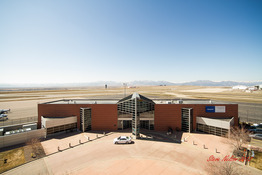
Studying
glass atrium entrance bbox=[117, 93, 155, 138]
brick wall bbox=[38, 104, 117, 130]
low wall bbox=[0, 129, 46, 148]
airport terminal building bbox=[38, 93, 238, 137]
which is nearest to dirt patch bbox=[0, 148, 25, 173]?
low wall bbox=[0, 129, 46, 148]

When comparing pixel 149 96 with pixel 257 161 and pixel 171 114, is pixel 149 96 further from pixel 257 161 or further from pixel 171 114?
pixel 257 161

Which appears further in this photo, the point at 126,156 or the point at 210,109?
the point at 210,109

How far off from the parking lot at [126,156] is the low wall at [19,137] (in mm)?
3469

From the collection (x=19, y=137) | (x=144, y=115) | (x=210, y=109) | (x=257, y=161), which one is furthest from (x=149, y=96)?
(x=19, y=137)

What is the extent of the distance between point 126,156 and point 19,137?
24415 millimetres

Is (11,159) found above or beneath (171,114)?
beneath

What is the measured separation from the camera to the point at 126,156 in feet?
64.3

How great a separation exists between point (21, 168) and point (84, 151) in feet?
29.2

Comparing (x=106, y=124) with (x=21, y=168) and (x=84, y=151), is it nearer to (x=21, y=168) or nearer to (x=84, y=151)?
(x=84, y=151)

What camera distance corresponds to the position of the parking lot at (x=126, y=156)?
16516mm

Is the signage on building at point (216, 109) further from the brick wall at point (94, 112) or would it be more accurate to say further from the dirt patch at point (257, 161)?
the brick wall at point (94, 112)

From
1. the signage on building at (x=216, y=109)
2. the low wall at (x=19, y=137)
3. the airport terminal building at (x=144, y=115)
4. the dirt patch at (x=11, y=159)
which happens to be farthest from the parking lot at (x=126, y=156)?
the signage on building at (x=216, y=109)

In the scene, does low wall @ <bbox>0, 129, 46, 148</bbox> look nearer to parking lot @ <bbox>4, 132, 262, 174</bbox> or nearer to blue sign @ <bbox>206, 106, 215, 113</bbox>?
parking lot @ <bbox>4, 132, 262, 174</bbox>

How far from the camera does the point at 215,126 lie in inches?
1113
